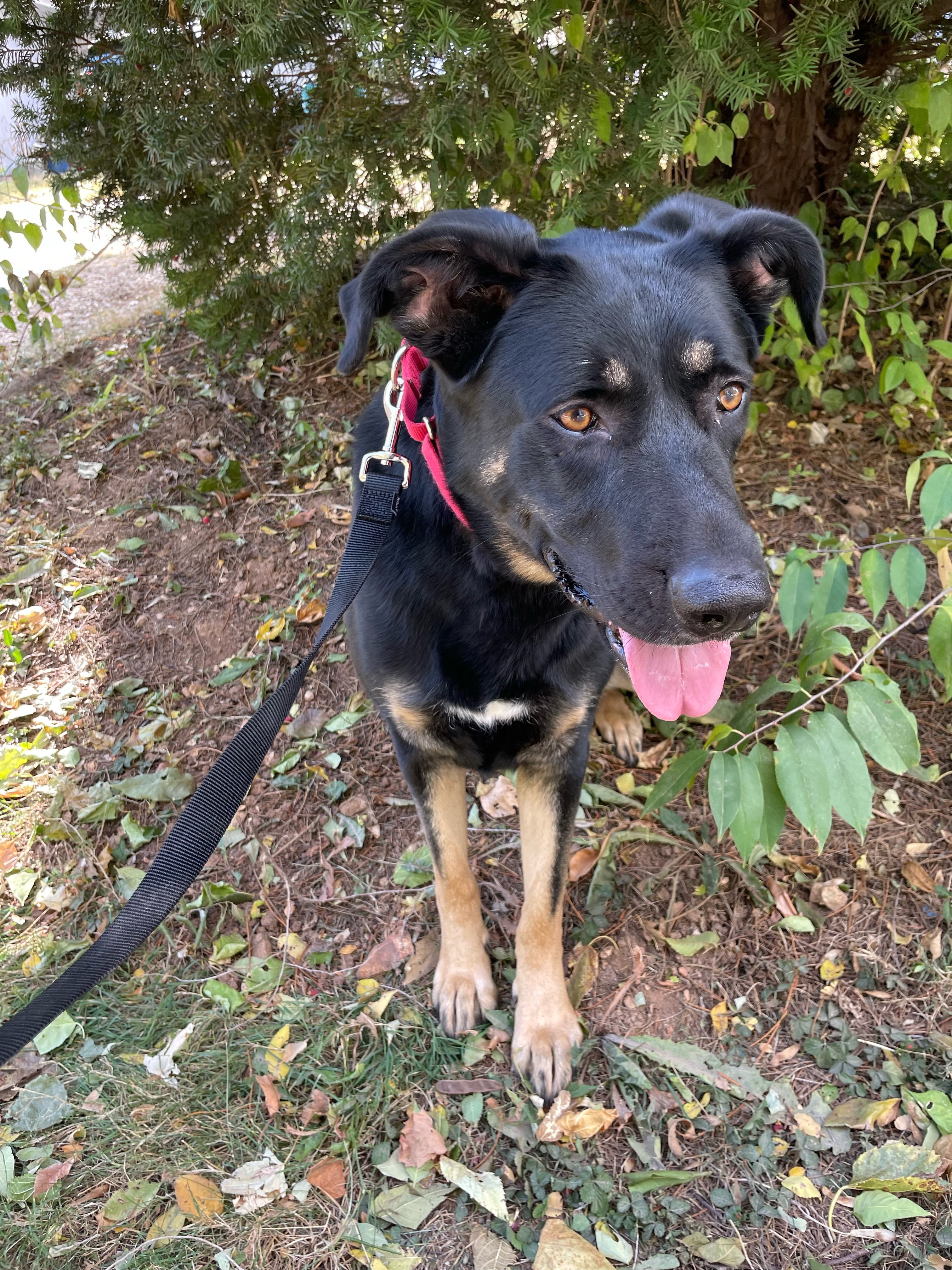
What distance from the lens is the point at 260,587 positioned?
415 centimetres

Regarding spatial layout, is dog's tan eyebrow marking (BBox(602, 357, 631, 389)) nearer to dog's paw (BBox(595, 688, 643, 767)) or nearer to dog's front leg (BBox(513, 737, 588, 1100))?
dog's front leg (BBox(513, 737, 588, 1100))

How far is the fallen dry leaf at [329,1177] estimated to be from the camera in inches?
86.0

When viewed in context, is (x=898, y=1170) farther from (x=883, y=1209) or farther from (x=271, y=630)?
(x=271, y=630)

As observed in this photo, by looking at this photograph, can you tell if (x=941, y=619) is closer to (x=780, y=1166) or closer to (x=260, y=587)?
(x=780, y=1166)

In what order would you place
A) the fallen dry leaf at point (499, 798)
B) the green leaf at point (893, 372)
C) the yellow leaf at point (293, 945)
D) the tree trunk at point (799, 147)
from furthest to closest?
the tree trunk at point (799, 147)
the green leaf at point (893, 372)
the fallen dry leaf at point (499, 798)
the yellow leaf at point (293, 945)

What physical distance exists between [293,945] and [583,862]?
1.07m

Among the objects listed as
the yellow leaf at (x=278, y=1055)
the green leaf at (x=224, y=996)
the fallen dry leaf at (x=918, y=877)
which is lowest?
the fallen dry leaf at (x=918, y=877)

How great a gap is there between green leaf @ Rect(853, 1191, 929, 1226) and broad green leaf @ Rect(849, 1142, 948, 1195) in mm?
20

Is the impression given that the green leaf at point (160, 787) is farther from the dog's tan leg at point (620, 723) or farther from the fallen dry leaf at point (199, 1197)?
the dog's tan leg at point (620, 723)

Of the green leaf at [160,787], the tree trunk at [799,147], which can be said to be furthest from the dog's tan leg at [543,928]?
the tree trunk at [799,147]

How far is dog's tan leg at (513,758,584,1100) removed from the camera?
246 cm

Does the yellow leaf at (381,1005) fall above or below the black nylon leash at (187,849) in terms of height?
below

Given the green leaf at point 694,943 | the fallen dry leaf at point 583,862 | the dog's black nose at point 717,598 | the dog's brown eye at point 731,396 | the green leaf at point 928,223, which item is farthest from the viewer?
the green leaf at point 928,223

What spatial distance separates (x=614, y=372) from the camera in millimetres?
1777
